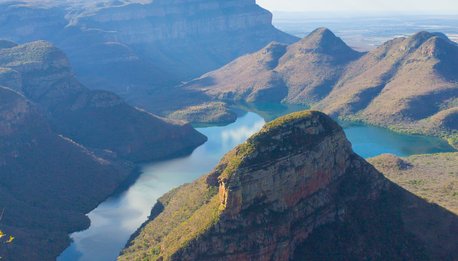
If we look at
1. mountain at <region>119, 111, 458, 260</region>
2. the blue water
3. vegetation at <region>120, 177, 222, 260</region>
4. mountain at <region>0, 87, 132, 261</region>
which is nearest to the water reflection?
the blue water

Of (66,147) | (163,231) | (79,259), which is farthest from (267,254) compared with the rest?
(66,147)

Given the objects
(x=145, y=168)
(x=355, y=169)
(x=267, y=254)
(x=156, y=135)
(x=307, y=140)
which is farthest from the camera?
(x=156, y=135)

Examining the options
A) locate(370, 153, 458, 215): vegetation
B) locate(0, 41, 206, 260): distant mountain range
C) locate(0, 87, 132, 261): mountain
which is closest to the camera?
locate(370, 153, 458, 215): vegetation

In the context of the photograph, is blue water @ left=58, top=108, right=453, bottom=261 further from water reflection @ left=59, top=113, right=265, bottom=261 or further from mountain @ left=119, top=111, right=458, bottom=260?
mountain @ left=119, top=111, right=458, bottom=260

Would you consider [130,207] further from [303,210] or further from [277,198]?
[303,210]

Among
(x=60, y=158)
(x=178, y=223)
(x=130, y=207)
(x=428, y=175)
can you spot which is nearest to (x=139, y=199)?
(x=130, y=207)

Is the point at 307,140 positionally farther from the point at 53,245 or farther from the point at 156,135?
the point at 156,135

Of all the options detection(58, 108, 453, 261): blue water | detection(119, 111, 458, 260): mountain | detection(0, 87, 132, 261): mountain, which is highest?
detection(119, 111, 458, 260): mountain
